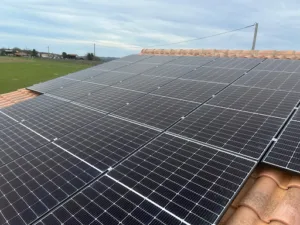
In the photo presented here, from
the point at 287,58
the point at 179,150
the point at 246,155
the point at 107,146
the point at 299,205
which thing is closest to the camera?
the point at 299,205

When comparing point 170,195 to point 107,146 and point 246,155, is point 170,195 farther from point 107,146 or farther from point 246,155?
point 107,146

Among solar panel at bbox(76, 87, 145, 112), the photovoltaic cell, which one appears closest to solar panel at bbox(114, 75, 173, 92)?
solar panel at bbox(76, 87, 145, 112)

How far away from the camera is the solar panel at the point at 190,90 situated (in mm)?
9516

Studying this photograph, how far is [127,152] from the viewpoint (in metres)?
6.65

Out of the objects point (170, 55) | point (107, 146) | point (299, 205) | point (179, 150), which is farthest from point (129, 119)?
point (170, 55)

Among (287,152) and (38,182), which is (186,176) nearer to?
(287,152)

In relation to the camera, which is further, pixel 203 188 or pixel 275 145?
pixel 275 145

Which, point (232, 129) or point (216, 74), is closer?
point (232, 129)

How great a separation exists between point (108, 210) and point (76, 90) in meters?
9.29

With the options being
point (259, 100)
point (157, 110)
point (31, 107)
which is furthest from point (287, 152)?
point (31, 107)

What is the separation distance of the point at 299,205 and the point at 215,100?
4682 mm

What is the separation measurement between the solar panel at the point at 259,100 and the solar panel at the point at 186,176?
2.49 metres

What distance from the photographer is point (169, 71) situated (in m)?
13.7

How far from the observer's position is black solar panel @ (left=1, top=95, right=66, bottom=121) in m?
10.6
